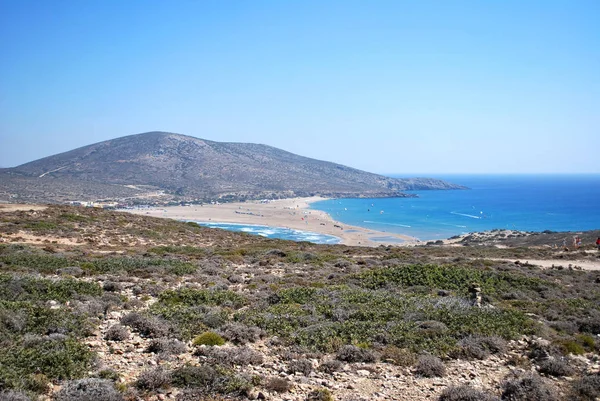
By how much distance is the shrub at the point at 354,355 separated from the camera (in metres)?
8.34

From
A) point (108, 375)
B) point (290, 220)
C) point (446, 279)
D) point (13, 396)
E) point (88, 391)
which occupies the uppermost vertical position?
point (13, 396)

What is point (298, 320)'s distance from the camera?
1062 cm

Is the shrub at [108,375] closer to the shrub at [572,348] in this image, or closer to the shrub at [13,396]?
the shrub at [13,396]

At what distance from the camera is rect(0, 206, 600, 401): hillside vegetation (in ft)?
22.3

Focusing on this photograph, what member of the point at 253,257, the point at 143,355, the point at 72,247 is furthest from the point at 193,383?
the point at 72,247

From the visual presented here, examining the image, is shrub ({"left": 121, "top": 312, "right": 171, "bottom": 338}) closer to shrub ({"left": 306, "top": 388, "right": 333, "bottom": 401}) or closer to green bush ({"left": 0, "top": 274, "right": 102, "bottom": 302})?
green bush ({"left": 0, "top": 274, "right": 102, "bottom": 302})

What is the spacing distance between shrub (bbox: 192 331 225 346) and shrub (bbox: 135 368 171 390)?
183 cm

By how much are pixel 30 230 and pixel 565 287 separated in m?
35.4

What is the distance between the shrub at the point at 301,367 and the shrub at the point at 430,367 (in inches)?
85.5

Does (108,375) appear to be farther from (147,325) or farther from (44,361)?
(147,325)

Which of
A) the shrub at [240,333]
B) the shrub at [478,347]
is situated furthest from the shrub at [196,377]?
the shrub at [478,347]

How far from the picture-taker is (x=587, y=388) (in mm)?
7148

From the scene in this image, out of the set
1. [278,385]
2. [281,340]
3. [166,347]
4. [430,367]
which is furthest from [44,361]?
[430,367]

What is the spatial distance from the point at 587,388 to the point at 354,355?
4.26m
